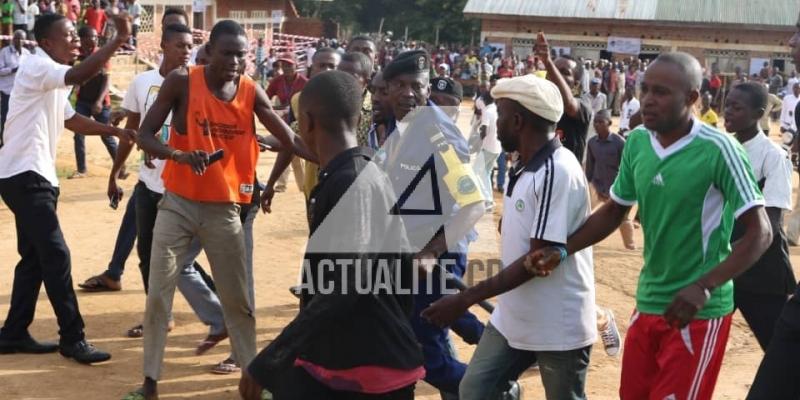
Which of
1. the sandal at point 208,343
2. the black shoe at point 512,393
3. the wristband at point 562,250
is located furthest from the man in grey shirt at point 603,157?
the wristband at point 562,250

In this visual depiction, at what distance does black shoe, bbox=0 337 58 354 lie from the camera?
6332mm

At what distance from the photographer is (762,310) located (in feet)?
16.9

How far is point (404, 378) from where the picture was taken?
3.57 m

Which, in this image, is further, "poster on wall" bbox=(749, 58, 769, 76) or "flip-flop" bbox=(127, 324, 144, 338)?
"poster on wall" bbox=(749, 58, 769, 76)

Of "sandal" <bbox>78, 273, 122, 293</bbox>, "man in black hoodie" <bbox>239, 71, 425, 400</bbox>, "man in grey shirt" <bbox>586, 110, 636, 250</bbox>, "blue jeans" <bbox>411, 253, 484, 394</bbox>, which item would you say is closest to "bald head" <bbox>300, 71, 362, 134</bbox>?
"man in black hoodie" <bbox>239, 71, 425, 400</bbox>

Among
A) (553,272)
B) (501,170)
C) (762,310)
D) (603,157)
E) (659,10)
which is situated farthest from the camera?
(659,10)

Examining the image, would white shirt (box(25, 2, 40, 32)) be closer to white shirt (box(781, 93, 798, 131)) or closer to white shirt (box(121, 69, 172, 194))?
white shirt (box(781, 93, 798, 131))

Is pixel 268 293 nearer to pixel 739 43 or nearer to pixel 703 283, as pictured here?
pixel 703 283

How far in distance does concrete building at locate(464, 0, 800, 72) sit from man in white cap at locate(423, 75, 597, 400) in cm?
4098

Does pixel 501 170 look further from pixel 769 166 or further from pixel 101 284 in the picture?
pixel 769 166

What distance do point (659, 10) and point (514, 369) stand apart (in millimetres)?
43245

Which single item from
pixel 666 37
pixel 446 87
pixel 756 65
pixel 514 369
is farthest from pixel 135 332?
pixel 666 37

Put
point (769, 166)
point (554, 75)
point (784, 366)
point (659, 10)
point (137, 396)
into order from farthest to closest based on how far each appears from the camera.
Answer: point (659, 10) → point (554, 75) → point (769, 166) → point (137, 396) → point (784, 366)

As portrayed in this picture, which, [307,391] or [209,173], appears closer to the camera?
[307,391]
